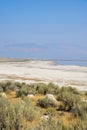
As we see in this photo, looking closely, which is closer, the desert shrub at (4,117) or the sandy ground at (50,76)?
the desert shrub at (4,117)

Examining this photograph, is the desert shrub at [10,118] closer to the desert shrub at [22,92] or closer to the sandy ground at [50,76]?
the desert shrub at [22,92]

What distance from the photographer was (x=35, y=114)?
8.72m

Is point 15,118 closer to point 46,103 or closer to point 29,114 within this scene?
point 29,114

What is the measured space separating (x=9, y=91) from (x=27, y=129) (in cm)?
1076

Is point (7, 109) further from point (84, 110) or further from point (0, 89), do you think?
point (0, 89)

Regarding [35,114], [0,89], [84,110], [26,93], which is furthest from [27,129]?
[0,89]

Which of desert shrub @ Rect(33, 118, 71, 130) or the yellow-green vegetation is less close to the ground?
desert shrub @ Rect(33, 118, 71, 130)

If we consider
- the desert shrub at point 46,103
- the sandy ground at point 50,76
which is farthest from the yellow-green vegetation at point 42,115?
the sandy ground at point 50,76

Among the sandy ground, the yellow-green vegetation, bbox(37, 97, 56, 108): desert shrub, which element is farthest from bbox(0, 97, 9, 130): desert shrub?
the sandy ground

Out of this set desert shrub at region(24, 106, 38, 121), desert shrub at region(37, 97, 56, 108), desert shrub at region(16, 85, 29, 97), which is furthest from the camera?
desert shrub at region(16, 85, 29, 97)

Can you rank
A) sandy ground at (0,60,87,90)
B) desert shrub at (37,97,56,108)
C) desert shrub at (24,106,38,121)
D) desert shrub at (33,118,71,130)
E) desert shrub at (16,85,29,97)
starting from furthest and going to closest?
sandy ground at (0,60,87,90), desert shrub at (16,85,29,97), desert shrub at (37,97,56,108), desert shrub at (24,106,38,121), desert shrub at (33,118,71,130)

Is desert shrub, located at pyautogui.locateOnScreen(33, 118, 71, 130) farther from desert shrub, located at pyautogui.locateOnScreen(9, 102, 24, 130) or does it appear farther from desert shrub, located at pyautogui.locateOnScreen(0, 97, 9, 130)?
desert shrub, located at pyautogui.locateOnScreen(0, 97, 9, 130)

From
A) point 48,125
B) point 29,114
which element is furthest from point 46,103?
point 48,125

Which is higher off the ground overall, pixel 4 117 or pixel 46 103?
pixel 4 117
